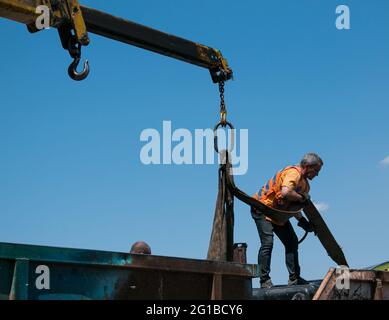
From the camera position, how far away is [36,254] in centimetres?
322

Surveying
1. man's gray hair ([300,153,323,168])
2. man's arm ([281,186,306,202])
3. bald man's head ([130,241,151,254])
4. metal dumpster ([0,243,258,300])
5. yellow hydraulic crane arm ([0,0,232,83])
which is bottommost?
metal dumpster ([0,243,258,300])

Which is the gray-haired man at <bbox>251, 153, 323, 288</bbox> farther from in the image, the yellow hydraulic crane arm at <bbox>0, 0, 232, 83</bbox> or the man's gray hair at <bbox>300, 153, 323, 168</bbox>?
the yellow hydraulic crane arm at <bbox>0, 0, 232, 83</bbox>

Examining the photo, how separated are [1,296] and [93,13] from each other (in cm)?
267

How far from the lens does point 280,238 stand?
6.79 metres

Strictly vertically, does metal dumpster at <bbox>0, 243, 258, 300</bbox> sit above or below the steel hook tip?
below

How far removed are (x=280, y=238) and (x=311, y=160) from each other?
2.85 feet

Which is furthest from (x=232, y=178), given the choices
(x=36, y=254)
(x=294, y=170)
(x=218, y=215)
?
(x=36, y=254)

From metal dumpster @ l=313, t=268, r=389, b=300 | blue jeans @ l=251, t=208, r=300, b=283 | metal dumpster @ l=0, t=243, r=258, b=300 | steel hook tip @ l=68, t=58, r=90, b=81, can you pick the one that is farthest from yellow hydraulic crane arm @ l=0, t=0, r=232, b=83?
metal dumpster @ l=313, t=268, r=389, b=300

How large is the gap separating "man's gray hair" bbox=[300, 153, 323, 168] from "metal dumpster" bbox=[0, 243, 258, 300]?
105 inches

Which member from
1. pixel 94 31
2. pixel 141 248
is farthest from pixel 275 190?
pixel 94 31

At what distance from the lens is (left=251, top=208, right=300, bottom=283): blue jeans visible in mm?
6582

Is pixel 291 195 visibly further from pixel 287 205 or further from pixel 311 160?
pixel 311 160

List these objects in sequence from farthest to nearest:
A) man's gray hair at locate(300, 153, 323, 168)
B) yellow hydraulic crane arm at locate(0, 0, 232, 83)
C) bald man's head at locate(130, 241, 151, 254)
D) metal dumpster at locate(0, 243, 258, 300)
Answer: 1. man's gray hair at locate(300, 153, 323, 168)
2. bald man's head at locate(130, 241, 151, 254)
3. yellow hydraulic crane arm at locate(0, 0, 232, 83)
4. metal dumpster at locate(0, 243, 258, 300)

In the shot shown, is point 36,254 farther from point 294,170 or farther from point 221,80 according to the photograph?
point 294,170
